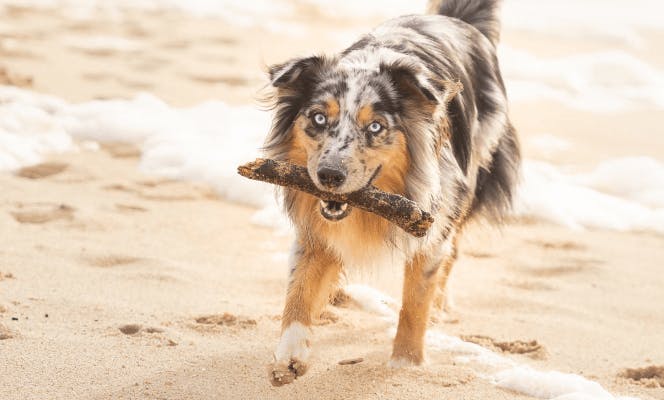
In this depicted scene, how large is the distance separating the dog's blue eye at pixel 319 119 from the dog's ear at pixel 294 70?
0.20 metres

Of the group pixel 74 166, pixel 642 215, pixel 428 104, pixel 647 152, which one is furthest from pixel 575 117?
pixel 428 104

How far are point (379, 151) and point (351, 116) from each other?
18cm

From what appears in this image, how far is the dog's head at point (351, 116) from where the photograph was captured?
133 inches

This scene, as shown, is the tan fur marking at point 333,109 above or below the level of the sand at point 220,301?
above

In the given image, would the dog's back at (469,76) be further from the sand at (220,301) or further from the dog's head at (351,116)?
the sand at (220,301)

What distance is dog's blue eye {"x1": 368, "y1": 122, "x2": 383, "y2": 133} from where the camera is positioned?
3473 mm


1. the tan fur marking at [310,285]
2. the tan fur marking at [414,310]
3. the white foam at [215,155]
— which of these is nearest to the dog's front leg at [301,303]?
the tan fur marking at [310,285]

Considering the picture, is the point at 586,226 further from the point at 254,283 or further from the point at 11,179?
the point at 11,179

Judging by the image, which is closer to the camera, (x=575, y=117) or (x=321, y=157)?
(x=321, y=157)

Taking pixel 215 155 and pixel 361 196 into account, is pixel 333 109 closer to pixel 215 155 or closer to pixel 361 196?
pixel 361 196

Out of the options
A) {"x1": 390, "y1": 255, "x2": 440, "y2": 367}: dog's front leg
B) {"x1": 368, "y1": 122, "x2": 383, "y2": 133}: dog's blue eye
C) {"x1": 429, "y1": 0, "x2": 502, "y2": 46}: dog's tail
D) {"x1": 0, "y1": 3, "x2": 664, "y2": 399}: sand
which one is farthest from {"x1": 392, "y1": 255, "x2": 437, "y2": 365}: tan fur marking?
{"x1": 429, "y1": 0, "x2": 502, "y2": 46}: dog's tail

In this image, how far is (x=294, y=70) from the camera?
11.7 feet

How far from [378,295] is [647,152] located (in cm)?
387

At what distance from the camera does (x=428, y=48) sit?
161 inches
